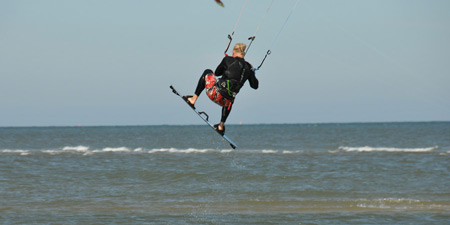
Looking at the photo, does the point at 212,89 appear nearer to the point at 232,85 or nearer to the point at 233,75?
the point at 232,85

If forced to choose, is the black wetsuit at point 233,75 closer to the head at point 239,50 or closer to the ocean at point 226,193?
the head at point 239,50

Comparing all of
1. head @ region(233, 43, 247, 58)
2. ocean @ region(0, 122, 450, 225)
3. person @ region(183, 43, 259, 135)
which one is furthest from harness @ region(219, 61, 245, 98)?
ocean @ region(0, 122, 450, 225)

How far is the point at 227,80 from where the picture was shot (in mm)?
11641

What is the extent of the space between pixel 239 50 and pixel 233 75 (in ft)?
→ 1.74

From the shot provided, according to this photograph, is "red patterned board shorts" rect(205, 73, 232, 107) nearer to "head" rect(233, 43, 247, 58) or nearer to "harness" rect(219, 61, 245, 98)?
"harness" rect(219, 61, 245, 98)

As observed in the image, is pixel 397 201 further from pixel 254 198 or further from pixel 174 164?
pixel 174 164

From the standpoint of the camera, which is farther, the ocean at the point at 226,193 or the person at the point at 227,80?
the ocean at the point at 226,193

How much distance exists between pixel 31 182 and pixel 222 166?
392 inches

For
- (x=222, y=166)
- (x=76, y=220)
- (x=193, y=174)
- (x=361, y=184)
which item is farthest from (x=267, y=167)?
(x=76, y=220)

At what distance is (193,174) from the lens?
25.4m

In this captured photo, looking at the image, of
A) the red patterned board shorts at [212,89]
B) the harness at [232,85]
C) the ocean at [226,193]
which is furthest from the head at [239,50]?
the ocean at [226,193]

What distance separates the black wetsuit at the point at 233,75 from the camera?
1154 cm

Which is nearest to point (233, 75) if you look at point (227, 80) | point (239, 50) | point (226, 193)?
point (227, 80)

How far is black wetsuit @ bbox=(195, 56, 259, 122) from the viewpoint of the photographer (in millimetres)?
11539
